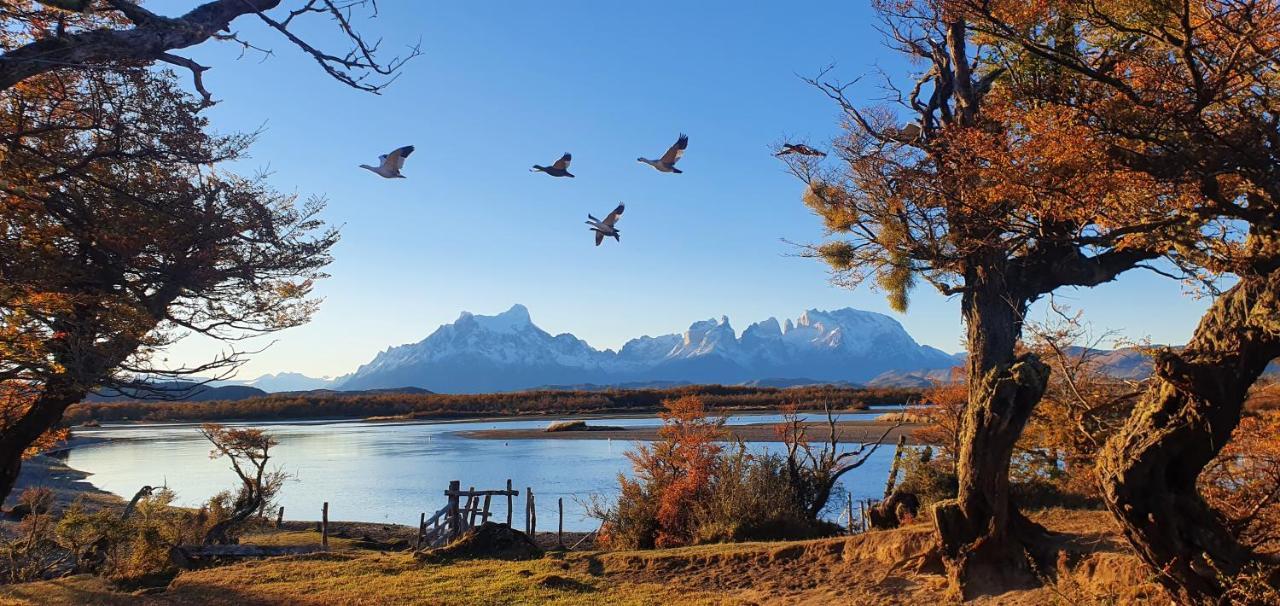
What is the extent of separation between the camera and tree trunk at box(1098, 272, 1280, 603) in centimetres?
615

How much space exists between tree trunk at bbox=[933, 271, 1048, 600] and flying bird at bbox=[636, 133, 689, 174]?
4.74m

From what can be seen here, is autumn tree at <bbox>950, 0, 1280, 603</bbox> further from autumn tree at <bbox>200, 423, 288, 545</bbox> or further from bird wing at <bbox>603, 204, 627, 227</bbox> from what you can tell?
autumn tree at <bbox>200, 423, 288, 545</bbox>

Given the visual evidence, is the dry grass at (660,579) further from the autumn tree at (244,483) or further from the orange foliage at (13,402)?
the autumn tree at (244,483)

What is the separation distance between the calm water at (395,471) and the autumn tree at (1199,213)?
1997cm

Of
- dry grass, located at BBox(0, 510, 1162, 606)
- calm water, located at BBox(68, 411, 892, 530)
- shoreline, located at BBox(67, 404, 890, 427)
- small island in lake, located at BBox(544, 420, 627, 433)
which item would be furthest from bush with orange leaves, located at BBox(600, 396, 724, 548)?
shoreline, located at BBox(67, 404, 890, 427)

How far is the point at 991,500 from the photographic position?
977 cm

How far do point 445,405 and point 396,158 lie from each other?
404ft

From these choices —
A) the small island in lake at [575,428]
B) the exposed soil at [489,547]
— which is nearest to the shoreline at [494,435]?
the small island in lake at [575,428]

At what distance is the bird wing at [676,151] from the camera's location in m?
10.4

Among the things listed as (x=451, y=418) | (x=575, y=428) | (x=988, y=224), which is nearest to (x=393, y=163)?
(x=988, y=224)

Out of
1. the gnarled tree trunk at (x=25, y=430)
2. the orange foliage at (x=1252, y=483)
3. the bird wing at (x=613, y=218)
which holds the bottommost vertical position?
the orange foliage at (x=1252, y=483)

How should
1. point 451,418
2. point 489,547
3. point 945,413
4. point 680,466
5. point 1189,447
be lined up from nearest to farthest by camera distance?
point 1189,447 < point 489,547 < point 945,413 < point 680,466 < point 451,418

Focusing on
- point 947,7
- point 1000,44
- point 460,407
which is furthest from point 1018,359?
point 460,407

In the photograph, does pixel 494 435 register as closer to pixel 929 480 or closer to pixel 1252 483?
pixel 929 480
